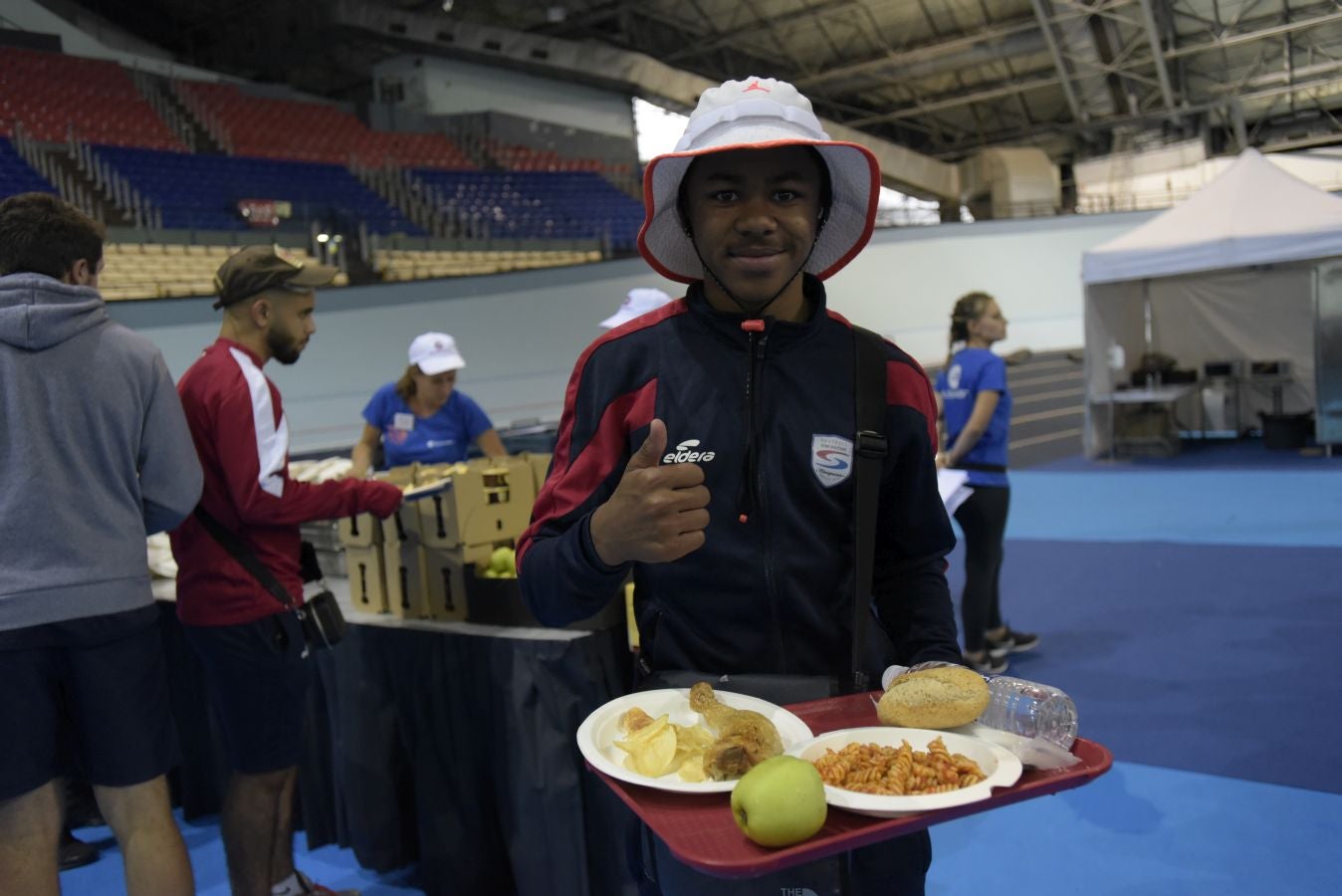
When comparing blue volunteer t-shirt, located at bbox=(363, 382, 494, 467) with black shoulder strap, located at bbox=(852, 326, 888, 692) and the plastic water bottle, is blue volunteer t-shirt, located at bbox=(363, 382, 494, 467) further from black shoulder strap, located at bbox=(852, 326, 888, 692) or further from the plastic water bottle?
the plastic water bottle

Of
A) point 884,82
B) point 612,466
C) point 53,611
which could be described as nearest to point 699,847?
point 612,466

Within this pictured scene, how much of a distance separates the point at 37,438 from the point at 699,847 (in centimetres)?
186

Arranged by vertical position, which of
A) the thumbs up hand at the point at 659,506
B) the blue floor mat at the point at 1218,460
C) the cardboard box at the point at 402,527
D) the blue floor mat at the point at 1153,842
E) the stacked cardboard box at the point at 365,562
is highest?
the thumbs up hand at the point at 659,506

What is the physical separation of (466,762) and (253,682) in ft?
2.11

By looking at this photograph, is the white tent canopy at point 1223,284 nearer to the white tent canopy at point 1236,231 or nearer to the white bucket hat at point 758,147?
the white tent canopy at point 1236,231

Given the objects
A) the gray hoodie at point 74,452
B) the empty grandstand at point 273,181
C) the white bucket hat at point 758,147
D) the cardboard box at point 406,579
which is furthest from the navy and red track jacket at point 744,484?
the empty grandstand at point 273,181

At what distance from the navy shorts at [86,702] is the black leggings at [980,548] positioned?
10.9ft

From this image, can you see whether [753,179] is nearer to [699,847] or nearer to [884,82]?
[699,847]

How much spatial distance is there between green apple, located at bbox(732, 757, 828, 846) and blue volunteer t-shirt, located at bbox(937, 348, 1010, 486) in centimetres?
363

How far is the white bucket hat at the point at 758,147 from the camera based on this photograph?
47.3 inches

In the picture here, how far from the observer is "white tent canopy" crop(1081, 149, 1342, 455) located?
29.1ft

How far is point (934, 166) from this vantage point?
80.9 feet

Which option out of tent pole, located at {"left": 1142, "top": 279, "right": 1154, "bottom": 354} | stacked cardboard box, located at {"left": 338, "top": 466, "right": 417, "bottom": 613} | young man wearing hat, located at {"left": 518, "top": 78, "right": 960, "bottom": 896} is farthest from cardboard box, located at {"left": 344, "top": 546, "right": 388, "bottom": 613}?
tent pole, located at {"left": 1142, "top": 279, "right": 1154, "bottom": 354}

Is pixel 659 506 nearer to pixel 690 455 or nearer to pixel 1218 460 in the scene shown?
pixel 690 455
